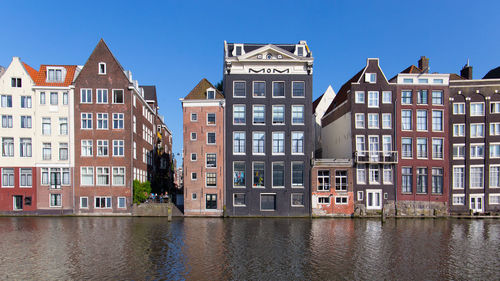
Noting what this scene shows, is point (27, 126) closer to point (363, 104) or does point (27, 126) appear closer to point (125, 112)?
point (125, 112)

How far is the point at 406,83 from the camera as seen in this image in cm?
4966

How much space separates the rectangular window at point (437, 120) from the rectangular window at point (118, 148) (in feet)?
142

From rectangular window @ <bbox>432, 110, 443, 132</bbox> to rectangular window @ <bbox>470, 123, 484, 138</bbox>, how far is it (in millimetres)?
4681

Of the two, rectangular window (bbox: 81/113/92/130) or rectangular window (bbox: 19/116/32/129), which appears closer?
rectangular window (bbox: 19/116/32/129)

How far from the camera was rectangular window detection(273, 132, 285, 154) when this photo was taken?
48.7m

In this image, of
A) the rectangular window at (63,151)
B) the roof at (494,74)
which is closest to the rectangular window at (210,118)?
the rectangular window at (63,151)

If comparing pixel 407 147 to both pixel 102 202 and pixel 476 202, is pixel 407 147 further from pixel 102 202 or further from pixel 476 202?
pixel 102 202

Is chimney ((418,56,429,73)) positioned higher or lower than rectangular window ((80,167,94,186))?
higher

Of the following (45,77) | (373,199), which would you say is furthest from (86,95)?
(373,199)

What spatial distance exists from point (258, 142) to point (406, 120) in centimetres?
2096

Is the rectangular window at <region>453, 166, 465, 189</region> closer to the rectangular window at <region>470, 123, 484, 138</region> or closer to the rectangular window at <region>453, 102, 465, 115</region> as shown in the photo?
the rectangular window at <region>470, 123, 484, 138</region>

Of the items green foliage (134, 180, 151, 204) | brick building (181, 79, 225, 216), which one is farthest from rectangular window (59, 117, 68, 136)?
brick building (181, 79, 225, 216)

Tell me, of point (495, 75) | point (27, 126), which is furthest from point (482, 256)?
point (27, 126)

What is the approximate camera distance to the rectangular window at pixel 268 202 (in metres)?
48.1
